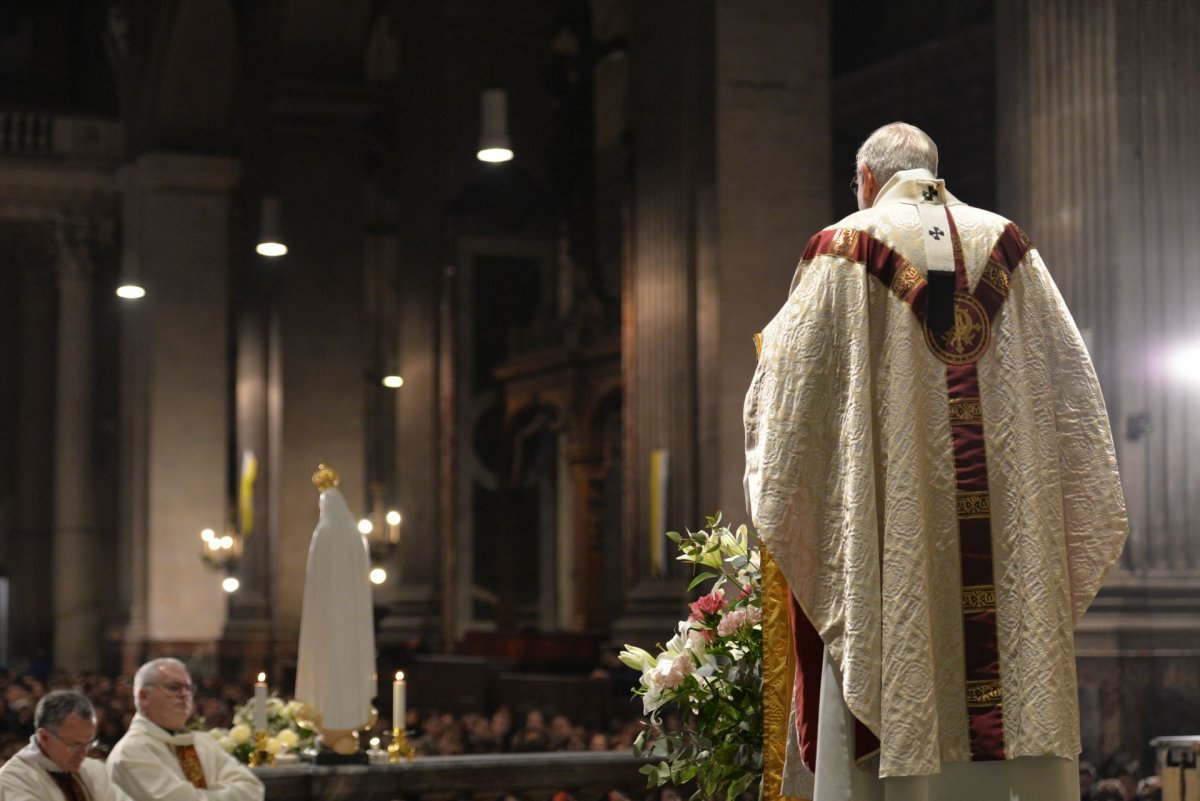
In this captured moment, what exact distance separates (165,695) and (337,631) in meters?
1.72

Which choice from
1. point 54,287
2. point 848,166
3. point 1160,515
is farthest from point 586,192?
point 54,287

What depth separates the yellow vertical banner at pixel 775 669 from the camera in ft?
14.6

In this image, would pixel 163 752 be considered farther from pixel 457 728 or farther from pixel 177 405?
pixel 177 405

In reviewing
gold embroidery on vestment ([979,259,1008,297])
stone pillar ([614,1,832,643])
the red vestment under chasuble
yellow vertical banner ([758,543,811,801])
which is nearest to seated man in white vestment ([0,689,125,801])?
yellow vertical banner ([758,543,811,801])

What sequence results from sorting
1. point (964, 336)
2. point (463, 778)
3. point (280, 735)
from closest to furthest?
point (964, 336)
point (463, 778)
point (280, 735)

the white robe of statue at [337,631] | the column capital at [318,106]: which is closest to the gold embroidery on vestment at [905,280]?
the white robe of statue at [337,631]

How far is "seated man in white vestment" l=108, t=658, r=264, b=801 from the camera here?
8062 mm

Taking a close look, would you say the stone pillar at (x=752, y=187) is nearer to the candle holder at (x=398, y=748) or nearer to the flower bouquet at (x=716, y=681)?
the candle holder at (x=398, y=748)

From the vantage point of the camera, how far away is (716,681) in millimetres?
5004

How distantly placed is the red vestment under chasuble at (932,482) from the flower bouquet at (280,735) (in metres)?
6.13

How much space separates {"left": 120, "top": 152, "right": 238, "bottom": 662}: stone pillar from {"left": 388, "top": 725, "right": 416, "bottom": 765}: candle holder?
19.0 meters

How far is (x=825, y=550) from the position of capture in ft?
13.3

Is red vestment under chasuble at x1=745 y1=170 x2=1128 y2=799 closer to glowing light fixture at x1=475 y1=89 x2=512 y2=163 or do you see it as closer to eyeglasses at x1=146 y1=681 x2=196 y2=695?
eyeglasses at x1=146 y1=681 x2=196 y2=695

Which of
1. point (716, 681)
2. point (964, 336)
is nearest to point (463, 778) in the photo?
point (716, 681)
